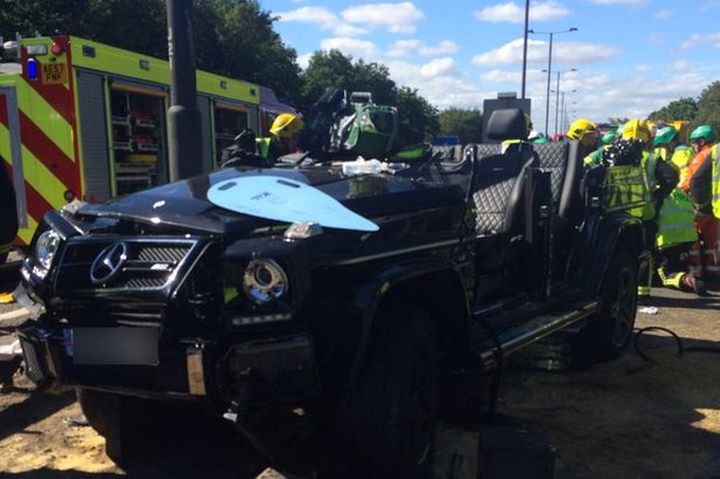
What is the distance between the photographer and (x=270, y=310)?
2.84 m

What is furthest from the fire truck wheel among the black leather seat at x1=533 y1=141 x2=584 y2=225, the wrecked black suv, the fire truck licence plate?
the fire truck licence plate

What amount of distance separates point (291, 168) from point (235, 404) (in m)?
1.81

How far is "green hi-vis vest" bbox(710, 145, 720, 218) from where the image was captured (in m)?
9.23

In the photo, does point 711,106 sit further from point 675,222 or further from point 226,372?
point 226,372

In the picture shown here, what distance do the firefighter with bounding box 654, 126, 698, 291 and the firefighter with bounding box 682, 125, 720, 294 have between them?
0.13m

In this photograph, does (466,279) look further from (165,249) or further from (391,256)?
(165,249)

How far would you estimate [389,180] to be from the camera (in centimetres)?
392

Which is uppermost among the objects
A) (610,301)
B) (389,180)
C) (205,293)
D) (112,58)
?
(112,58)

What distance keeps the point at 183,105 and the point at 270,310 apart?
385 centimetres

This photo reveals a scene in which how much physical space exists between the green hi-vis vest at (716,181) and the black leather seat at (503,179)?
15.4ft

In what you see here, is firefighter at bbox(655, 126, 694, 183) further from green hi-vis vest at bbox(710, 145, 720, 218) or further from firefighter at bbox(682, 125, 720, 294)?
green hi-vis vest at bbox(710, 145, 720, 218)

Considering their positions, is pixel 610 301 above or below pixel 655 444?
above

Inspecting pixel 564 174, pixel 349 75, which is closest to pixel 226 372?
pixel 564 174

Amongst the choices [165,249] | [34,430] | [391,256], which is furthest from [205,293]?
[34,430]
